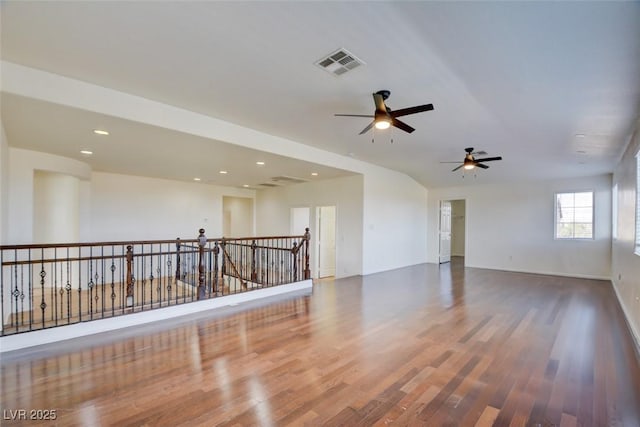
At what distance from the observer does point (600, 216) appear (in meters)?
7.34

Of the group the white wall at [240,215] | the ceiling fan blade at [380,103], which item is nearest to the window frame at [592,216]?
the ceiling fan blade at [380,103]

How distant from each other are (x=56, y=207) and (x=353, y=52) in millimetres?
7710

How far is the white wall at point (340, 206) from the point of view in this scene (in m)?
7.77

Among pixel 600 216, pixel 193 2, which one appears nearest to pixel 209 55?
pixel 193 2

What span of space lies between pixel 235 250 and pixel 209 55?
22.7 feet

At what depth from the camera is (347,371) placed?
282 centimetres

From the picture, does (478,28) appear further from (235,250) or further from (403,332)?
(235,250)

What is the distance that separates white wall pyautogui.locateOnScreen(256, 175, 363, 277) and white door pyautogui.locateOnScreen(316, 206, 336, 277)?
27 centimetres

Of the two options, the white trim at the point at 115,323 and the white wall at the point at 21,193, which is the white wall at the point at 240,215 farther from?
the white wall at the point at 21,193

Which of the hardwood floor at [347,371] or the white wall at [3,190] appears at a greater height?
the white wall at [3,190]

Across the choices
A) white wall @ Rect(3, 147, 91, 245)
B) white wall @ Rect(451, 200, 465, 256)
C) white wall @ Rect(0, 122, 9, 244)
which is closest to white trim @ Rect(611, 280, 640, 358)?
white wall @ Rect(451, 200, 465, 256)

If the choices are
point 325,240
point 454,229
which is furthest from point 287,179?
point 454,229

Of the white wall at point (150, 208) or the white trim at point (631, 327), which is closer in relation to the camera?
the white trim at point (631, 327)

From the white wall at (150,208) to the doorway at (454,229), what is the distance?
7.58 meters
